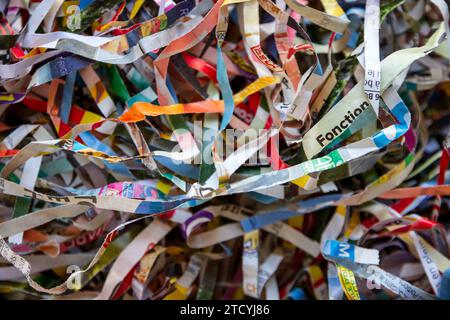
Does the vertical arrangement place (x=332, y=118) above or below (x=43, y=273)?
above

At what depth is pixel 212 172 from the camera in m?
0.70

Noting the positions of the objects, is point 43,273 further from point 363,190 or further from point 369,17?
point 369,17

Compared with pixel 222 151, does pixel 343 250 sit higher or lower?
lower

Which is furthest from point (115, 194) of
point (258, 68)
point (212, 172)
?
point (258, 68)

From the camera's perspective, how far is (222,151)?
0.72 meters

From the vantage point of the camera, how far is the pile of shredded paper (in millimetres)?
685

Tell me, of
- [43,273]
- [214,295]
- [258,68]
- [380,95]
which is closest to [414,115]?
[380,95]

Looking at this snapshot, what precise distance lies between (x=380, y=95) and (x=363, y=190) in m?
0.14

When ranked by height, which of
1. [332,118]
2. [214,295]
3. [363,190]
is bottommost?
[214,295]

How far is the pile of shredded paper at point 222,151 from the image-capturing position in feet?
2.25

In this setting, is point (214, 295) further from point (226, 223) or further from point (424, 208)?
point (424, 208)

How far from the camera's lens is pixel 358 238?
745mm

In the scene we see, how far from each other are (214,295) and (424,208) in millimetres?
323

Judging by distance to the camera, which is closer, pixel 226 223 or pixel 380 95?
pixel 380 95
